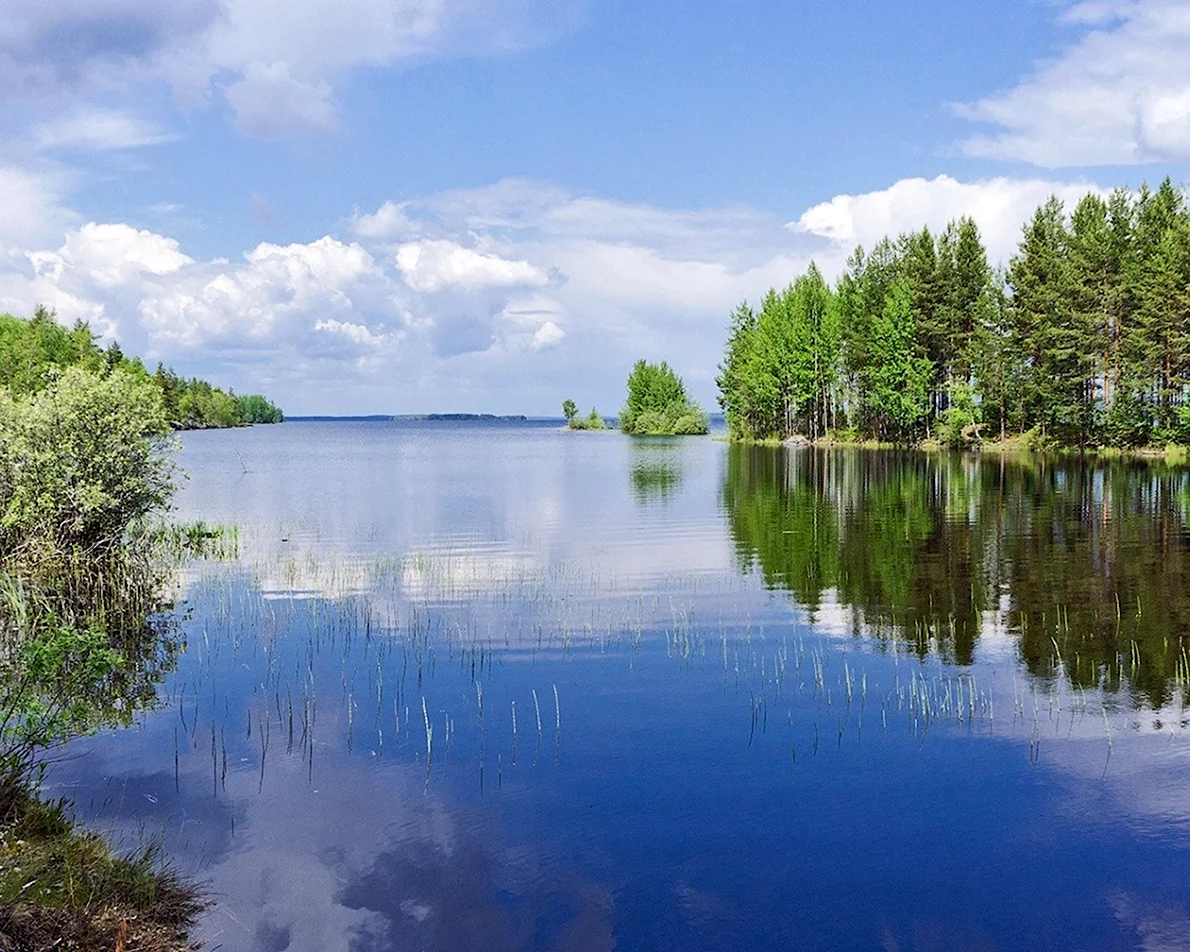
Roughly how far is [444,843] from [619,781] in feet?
9.84

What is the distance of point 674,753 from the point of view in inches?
594

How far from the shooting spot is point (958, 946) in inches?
381

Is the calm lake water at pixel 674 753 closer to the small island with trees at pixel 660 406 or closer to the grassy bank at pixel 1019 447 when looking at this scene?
the grassy bank at pixel 1019 447

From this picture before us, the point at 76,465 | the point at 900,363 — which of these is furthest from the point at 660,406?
the point at 76,465

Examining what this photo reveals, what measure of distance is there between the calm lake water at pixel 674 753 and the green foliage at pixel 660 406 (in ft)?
485

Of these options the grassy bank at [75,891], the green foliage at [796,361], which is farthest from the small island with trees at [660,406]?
the grassy bank at [75,891]

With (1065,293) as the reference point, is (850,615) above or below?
below

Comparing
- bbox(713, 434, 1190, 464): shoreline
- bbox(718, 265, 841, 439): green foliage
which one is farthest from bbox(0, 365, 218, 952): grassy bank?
bbox(718, 265, 841, 439): green foliage

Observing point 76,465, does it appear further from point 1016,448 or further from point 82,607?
point 1016,448

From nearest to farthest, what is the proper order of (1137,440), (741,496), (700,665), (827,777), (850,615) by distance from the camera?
(827,777), (700,665), (850,615), (741,496), (1137,440)

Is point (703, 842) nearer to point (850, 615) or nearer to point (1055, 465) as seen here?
point (850, 615)

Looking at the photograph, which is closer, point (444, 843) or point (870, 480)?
point (444, 843)

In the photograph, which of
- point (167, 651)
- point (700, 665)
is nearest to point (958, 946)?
point (700, 665)

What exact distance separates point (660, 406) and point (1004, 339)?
341 ft
